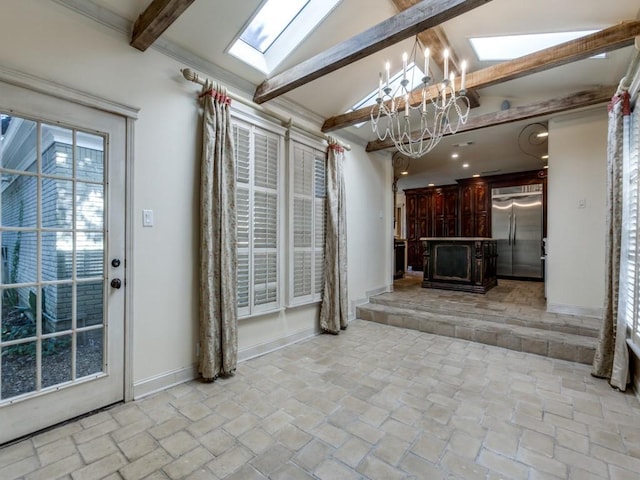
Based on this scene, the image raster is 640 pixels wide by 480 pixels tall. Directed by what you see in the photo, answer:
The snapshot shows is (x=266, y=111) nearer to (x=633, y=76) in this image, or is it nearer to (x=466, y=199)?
(x=633, y=76)

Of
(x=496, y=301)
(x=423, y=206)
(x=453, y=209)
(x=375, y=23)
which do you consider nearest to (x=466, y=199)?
(x=453, y=209)

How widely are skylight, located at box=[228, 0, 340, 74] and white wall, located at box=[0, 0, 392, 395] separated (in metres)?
0.62

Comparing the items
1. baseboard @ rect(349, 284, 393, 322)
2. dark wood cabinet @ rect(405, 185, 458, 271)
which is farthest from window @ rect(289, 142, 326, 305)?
dark wood cabinet @ rect(405, 185, 458, 271)

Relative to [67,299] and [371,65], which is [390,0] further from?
[67,299]

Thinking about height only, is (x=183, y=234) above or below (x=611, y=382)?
above

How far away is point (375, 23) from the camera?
2.78m

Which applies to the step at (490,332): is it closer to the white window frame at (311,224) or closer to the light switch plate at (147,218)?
the white window frame at (311,224)

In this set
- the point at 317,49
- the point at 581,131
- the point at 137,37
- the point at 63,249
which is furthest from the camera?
the point at 581,131

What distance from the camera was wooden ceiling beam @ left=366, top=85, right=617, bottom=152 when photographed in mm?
3072

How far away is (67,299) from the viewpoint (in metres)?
1.90

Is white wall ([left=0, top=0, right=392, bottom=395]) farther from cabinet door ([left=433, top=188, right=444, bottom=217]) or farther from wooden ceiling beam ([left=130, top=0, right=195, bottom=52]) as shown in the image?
cabinet door ([left=433, top=188, right=444, bottom=217])

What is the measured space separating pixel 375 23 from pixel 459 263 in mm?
3856

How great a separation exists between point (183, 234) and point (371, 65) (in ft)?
8.87

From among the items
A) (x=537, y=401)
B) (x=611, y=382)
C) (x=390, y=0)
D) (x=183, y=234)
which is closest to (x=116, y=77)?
(x=183, y=234)
